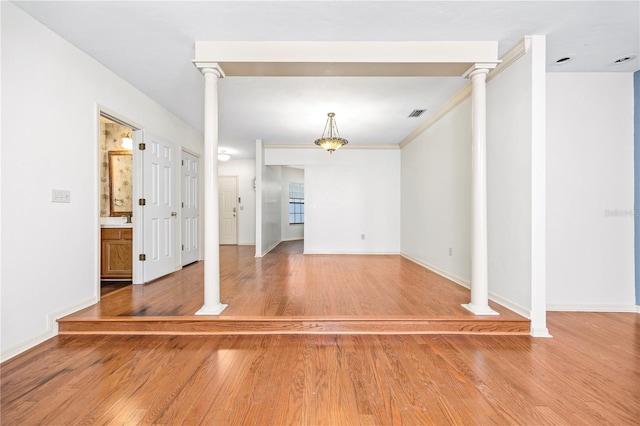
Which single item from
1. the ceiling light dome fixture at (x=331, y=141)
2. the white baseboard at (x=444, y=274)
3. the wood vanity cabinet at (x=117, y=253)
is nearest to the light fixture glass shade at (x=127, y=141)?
the wood vanity cabinet at (x=117, y=253)

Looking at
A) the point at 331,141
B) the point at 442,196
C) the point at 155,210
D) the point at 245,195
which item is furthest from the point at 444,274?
the point at 245,195

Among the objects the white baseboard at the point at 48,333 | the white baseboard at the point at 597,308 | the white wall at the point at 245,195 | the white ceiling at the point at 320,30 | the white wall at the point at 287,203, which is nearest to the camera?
the white baseboard at the point at 48,333

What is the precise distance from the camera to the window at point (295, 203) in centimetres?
970

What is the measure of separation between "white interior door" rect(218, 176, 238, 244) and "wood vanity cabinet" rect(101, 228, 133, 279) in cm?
447

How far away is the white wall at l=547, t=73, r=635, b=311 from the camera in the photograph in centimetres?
316

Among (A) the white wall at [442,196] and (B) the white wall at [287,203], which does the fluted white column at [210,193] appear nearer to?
(A) the white wall at [442,196]

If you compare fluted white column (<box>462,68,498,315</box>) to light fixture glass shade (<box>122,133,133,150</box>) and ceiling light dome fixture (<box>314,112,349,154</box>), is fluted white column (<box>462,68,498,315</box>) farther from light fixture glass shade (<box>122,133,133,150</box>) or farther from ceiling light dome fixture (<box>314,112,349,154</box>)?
light fixture glass shade (<box>122,133,133,150</box>)

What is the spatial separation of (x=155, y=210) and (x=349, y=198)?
411cm

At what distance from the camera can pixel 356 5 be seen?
2.24 meters

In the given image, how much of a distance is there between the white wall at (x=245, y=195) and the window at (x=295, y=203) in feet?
4.76

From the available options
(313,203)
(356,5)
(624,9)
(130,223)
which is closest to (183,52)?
(356,5)

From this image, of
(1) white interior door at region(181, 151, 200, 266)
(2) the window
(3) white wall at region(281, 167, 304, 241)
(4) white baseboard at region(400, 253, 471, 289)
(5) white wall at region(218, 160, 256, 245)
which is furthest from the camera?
(2) the window

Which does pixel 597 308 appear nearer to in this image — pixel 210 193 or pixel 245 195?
pixel 210 193

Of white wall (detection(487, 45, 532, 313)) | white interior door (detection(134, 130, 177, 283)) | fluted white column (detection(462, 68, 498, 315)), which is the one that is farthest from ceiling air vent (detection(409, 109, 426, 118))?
white interior door (detection(134, 130, 177, 283))
